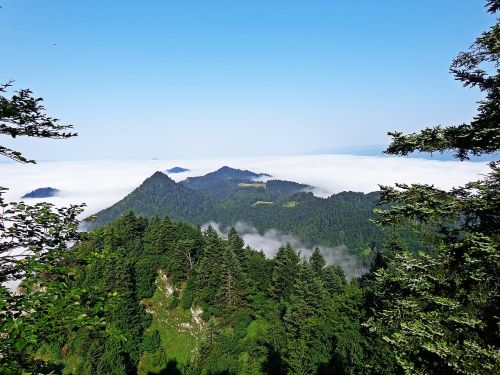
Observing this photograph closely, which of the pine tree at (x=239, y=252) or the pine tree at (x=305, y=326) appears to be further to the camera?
the pine tree at (x=239, y=252)

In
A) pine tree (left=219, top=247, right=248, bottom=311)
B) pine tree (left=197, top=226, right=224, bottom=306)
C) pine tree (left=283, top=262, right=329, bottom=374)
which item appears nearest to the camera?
pine tree (left=283, top=262, right=329, bottom=374)

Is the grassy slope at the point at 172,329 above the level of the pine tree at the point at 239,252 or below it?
below

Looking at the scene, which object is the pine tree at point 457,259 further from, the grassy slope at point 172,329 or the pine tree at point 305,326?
the grassy slope at point 172,329

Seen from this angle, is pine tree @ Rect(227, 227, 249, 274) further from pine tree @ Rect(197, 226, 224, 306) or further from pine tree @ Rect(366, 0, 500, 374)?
pine tree @ Rect(366, 0, 500, 374)

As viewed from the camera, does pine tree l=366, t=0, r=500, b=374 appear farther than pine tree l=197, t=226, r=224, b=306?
No

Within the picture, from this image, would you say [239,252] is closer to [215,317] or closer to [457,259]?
[215,317]

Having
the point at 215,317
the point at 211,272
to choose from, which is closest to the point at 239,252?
the point at 211,272

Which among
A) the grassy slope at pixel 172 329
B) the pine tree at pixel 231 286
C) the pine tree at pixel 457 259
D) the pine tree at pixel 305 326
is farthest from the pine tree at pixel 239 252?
the pine tree at pixel 457 259

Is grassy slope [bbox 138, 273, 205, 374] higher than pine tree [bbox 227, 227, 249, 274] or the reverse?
the reverse

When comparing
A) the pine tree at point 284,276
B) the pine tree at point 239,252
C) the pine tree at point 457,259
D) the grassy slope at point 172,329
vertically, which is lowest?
the grassy slope at point 172,329

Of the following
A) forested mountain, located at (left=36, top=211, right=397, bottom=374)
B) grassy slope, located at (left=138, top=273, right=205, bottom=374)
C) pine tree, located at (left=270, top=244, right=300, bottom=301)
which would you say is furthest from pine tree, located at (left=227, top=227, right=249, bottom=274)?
grassy slope, located at (left=138, top=273, right=205, bottom=374)

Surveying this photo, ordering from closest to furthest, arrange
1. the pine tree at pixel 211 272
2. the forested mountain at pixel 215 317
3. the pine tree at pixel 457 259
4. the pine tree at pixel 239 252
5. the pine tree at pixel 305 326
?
the pine tree at pixel 457 259 → the pine tree at pixel 305 326 → the forested mountain at pixel 215 317 → the pine tree at pixel 211 272 → the pine tree at pixel 239 252

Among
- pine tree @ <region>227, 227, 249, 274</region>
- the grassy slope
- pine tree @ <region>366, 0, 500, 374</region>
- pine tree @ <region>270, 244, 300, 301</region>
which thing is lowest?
the grassy slope

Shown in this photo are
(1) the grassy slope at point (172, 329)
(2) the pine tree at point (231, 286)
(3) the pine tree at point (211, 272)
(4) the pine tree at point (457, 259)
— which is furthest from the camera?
(3) the pine tree at point (211, 272)
